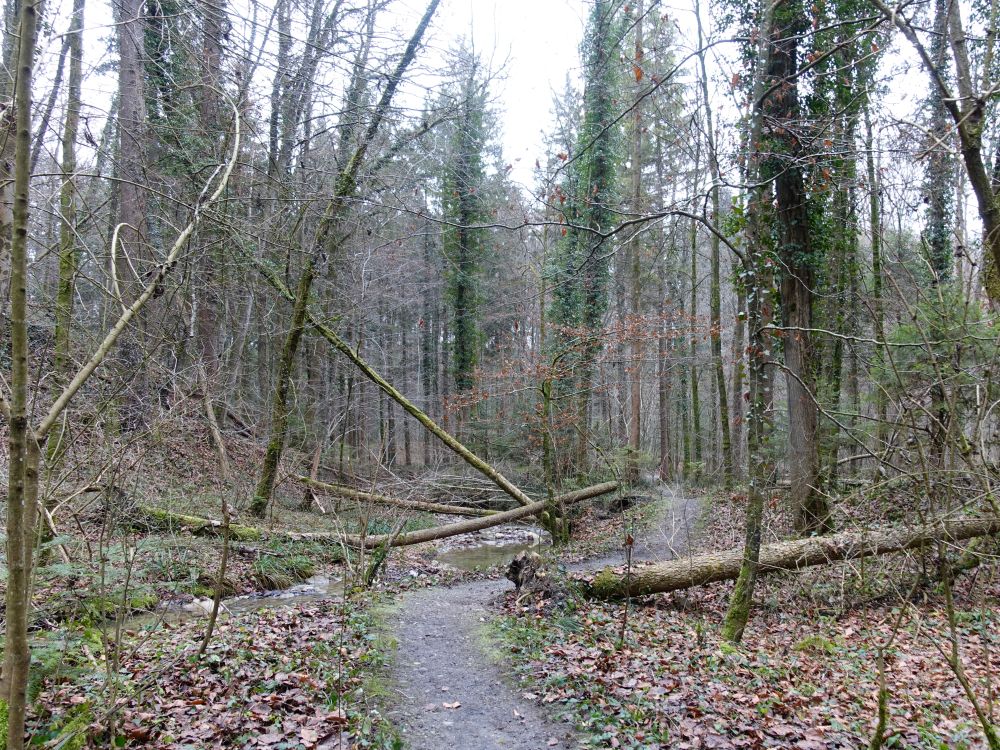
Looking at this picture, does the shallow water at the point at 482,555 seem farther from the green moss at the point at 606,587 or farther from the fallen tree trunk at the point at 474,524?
the green moss at the point at 606,587

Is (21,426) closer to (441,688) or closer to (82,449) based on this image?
(441,688)

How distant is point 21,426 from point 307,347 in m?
16.1

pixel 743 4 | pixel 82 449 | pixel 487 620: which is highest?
pixel 743 4

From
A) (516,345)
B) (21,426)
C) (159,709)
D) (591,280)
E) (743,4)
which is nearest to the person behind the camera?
(21,426)

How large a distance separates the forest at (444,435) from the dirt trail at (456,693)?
1.7 inches

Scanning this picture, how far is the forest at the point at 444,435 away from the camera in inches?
156

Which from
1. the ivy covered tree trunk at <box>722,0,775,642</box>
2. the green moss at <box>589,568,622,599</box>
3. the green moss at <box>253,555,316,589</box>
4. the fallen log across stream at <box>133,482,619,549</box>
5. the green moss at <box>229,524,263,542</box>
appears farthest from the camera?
the green moss at <box>229,524,263,542</box>

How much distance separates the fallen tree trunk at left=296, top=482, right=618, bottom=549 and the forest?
142 mm

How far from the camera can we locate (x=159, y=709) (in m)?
4.20

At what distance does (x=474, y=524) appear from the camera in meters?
12.5

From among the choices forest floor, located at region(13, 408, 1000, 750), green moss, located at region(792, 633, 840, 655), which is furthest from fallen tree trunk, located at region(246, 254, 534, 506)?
green moss, located at region(792, 633, 840, 655)

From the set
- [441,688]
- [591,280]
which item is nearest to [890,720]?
[441,688]

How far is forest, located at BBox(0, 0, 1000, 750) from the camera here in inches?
156

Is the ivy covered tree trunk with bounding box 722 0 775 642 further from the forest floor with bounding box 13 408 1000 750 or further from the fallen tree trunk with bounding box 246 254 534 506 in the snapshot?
the fallen tree trunk with bounding box 246 254 534 506
